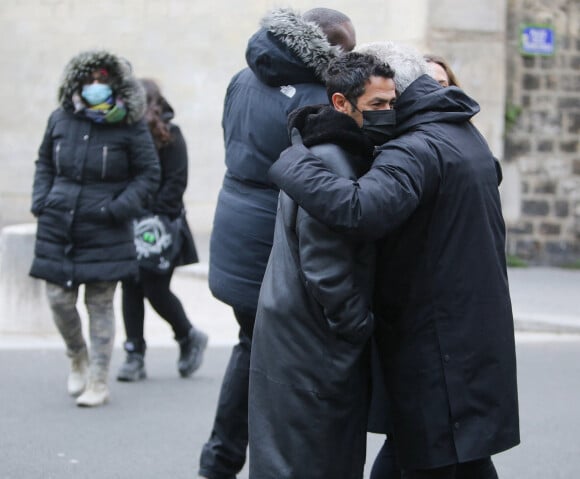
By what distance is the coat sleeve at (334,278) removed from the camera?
3.38 meters

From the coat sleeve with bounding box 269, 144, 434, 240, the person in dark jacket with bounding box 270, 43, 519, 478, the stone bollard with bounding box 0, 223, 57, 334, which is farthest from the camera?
the stone bollard with bounding box 0, 223, 57, 334

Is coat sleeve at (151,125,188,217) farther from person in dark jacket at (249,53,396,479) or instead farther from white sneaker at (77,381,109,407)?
person in dark jacket at (249,53,396,479)

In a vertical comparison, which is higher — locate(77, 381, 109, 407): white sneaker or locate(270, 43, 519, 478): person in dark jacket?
locate(270, 43, 519, 478): person in dark jacket

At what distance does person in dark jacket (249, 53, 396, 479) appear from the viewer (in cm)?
341

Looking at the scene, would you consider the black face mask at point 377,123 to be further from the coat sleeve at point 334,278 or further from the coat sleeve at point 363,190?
the coat sleeve at point 334,278

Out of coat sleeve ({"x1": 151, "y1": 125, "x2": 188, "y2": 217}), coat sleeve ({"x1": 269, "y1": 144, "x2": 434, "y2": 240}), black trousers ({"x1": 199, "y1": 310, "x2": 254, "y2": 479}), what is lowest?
black trousers ({"x1": 199, "y1": 310, "x2": 254, "y2": 479})

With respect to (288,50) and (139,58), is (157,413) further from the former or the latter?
(139,58)

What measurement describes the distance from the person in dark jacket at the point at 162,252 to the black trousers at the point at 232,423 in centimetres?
261

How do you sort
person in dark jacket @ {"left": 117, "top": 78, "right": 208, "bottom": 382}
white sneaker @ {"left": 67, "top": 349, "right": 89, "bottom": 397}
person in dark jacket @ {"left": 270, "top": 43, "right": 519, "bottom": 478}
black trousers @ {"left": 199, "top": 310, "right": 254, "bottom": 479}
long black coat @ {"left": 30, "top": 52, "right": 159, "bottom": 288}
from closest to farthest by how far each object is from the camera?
1. person in dark jacket @ {"left": 270, "top": 43, "right": 519, "bottom": 478}
2. black trousers @ {"left": 199, "top": 310, "right": 254, "bottom": 479}
3. long black coat @ {"left": 30, "top": 52, "right": 159, "bottom": 288}
4. white sneaker @ {"left": 67, "top": 349, "right": 89, "bottom": 397}
5. person in dark jacket @ {"left": 117, "top": 78, "right": 208, "bottom": 382}

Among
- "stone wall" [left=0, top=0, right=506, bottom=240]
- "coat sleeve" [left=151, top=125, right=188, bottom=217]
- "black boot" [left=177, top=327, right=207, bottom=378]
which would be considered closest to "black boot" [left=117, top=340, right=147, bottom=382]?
"black boot" [left=177, top=327, right=207, bottom=378]

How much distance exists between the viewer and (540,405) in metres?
6.95

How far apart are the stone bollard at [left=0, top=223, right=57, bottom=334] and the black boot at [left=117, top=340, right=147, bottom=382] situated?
1.62 meters

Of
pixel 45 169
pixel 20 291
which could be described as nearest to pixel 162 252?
pixel 45 169

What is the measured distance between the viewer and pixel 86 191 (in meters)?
6.39
